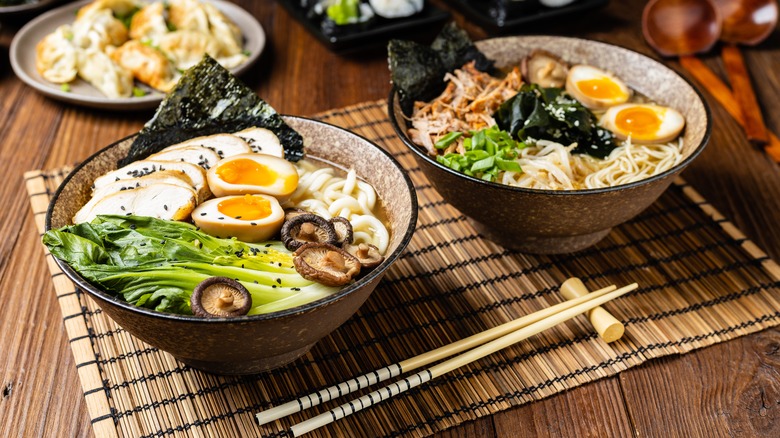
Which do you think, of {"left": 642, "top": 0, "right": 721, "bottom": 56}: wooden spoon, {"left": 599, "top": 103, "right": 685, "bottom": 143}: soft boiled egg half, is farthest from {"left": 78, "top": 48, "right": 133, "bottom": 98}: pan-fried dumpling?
{"left": 642, "top": 0, "right": 721, "bottom": 56}: wooden spoon

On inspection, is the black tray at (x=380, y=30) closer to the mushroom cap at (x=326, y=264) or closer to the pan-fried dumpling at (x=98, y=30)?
the pan-fried dumpling at (x=98, y=30)

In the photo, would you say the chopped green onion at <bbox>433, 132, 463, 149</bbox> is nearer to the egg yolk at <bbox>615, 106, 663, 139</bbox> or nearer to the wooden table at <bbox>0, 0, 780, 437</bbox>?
the egg yolk at <bbox>615, 106, 663, 139</bbox>

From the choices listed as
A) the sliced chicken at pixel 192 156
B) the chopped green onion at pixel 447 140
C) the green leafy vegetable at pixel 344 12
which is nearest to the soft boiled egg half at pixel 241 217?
the sliced chicken at pixel 192 156

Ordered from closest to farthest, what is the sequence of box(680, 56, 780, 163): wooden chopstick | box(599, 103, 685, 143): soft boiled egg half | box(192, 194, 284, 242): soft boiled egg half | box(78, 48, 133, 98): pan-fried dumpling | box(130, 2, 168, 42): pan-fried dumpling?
box(192, 194, 284, 242): soft boiled egg half < box(599, 103, 685, 143): soft boiled egg half < box(680, 56, 780, 163): wooden chopstick < box(78, 48, 133, 98): pan-fried dumpling < box(130, 2, 168, 42): pan-fried dumpling

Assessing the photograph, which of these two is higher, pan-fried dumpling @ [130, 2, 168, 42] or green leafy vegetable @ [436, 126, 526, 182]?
green leafy vegetable @ [436, 126, 526, 182]

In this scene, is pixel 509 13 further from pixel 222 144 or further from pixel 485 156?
pixel 222 144

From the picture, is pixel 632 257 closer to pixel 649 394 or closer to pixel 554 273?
pixel 554 273
